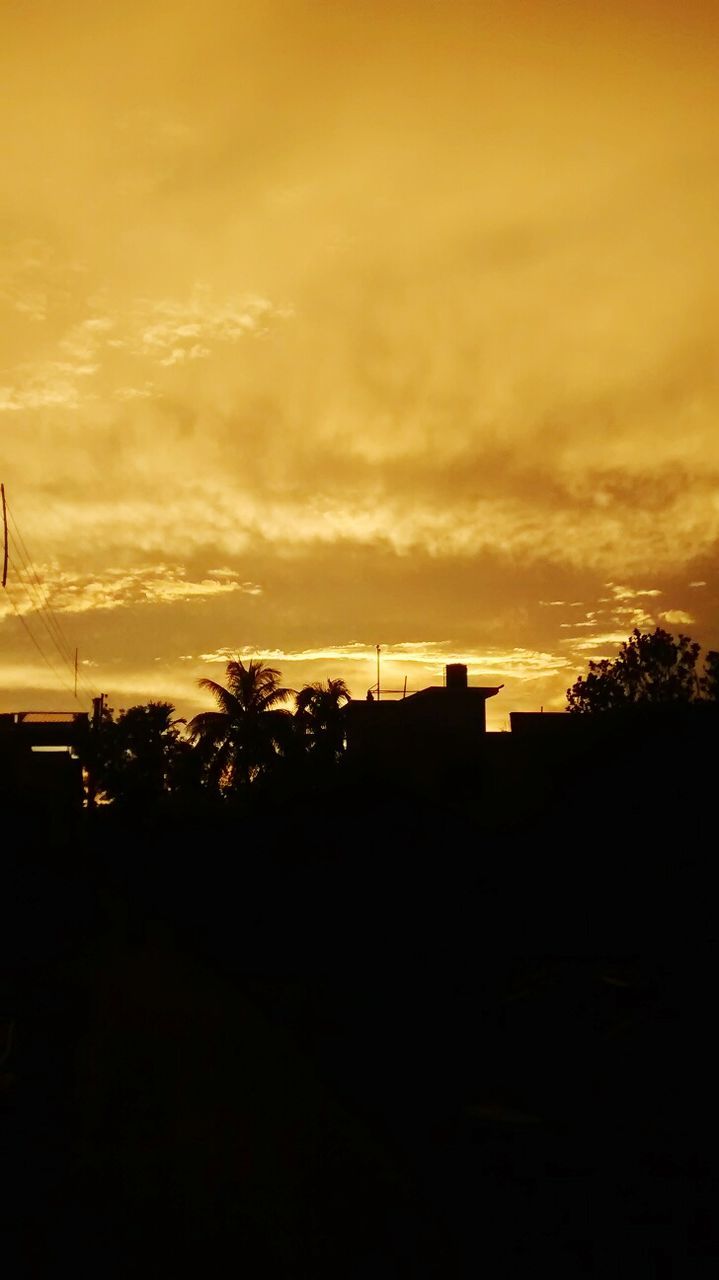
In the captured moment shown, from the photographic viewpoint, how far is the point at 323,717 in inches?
1943

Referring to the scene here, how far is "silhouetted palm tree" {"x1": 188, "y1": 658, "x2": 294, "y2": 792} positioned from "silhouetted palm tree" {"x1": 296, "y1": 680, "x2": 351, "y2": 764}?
145cm

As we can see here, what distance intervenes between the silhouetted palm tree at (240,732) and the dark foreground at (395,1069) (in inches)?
754

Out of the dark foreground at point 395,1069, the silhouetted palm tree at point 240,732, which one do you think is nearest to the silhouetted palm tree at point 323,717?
the silhouetted palm tree at point 240,732

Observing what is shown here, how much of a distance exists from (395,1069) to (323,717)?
118ft

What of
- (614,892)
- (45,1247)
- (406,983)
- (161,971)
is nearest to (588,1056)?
(45,1247)

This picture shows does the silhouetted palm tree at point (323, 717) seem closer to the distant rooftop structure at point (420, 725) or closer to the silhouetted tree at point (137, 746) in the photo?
the distant rooftop structure at point (420, 725)

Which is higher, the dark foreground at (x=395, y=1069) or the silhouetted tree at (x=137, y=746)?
the silhouetted tree at (x=137, y=746)

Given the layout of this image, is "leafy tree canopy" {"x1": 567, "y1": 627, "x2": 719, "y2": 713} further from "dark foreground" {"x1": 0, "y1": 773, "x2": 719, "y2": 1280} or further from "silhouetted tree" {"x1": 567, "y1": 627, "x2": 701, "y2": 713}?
"dark foreground" {"x1": 0, "y1": 773, "x2": 719, "y2": 1280}

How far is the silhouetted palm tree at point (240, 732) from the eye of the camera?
4675 centimetres

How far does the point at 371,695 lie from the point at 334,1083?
33.4 meters

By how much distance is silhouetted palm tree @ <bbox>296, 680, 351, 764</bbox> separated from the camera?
4675 centimetres

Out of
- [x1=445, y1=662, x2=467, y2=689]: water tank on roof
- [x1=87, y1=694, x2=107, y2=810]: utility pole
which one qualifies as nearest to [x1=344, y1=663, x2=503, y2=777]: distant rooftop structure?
[x1=445, y1=662, x2=467, y2=689]: water tank on roof

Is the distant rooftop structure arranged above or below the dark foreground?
above

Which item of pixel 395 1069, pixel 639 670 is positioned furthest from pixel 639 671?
pixel 395 1069
